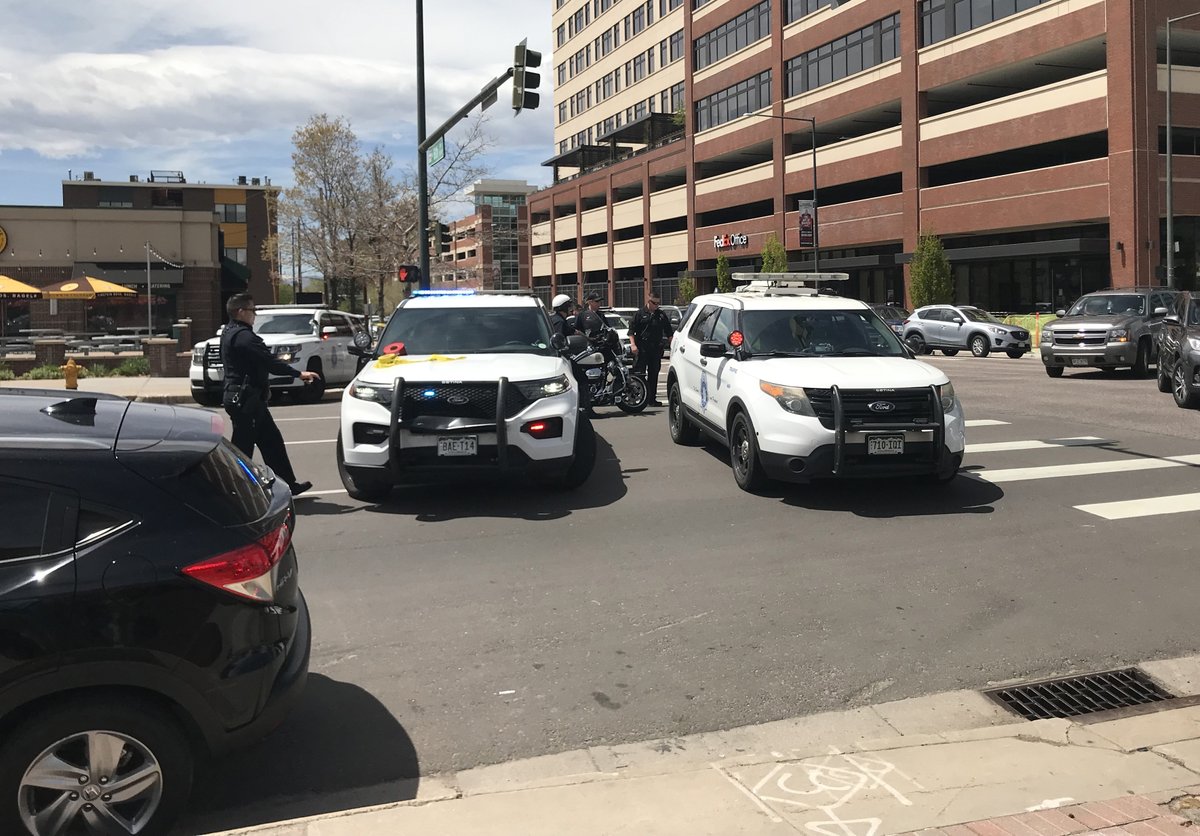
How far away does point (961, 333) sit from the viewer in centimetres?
3303

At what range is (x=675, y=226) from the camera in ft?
231

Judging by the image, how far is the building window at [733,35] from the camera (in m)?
57.7

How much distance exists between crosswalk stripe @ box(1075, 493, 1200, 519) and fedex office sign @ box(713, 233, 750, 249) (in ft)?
171

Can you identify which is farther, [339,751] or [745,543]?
[745,543]

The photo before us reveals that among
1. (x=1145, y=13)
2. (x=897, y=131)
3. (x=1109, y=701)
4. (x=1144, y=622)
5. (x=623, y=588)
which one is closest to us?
(x=1109, y=701)

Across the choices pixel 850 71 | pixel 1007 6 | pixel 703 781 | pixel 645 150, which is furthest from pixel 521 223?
pixel 703 781

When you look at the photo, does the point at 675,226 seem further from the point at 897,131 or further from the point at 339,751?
the point at 339,751

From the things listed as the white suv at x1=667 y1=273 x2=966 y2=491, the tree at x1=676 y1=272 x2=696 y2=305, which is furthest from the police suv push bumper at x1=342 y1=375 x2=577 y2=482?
the tree at x1=676 y1=272 x2=696 y2=305

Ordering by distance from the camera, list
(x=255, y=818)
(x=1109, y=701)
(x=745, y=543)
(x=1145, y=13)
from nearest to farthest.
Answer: (x=255, y=818), (x=1109, y=701), (x=745, y=543), (x=1145, y=13)

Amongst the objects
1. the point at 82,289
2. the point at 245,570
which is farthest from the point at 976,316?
the point at 245,570

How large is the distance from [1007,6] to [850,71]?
35.2 feet

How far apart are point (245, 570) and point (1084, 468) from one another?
9222mm

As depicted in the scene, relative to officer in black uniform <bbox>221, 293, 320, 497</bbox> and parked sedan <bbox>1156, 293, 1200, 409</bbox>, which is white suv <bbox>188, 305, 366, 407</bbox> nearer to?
officer in black uniform <bbox>221, 293, 320, 497</bbox>

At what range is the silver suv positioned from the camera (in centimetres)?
2061
